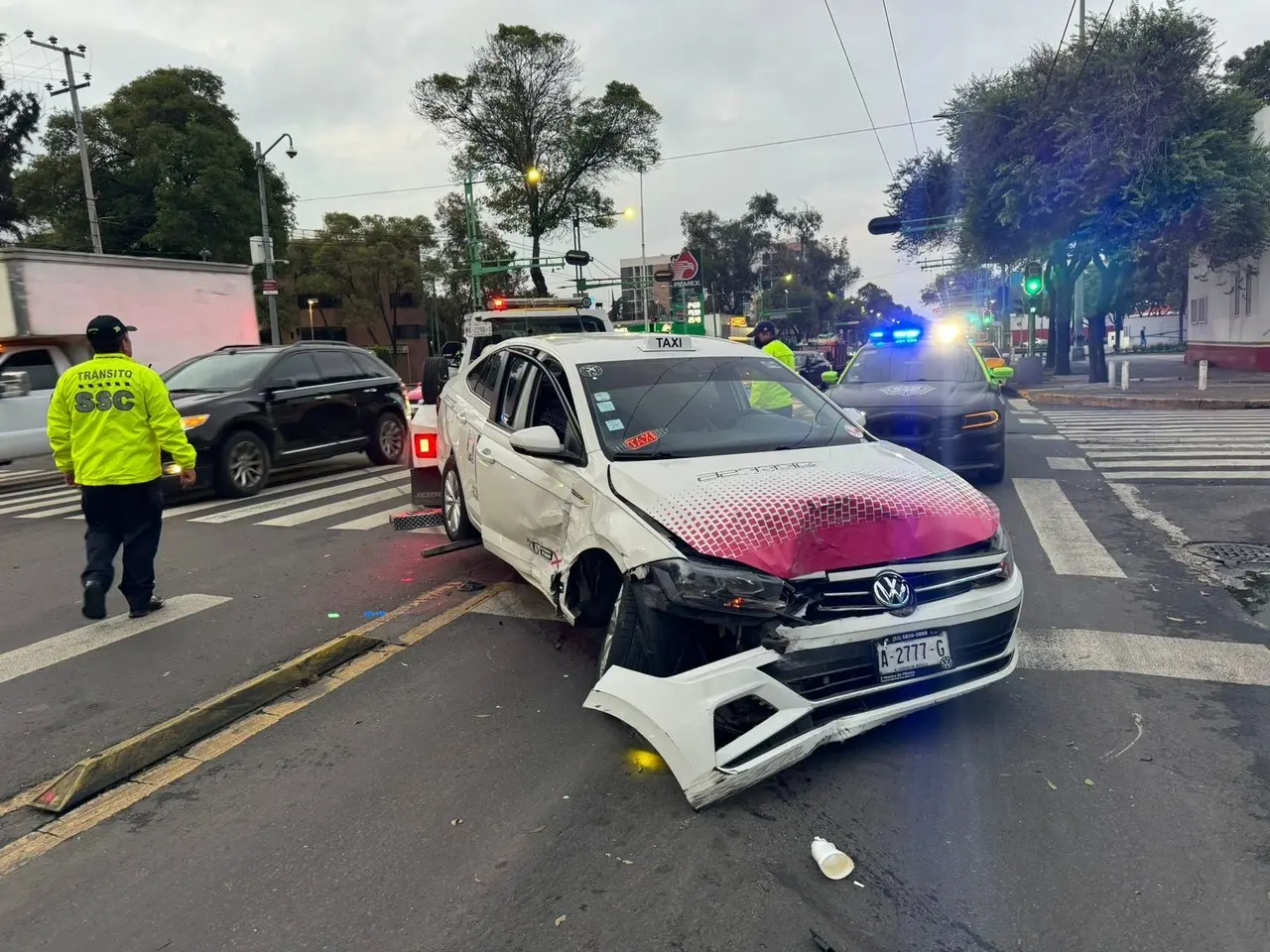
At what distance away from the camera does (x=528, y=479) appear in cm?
496

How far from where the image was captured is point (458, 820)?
3266 millimetres

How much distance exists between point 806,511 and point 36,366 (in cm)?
1452

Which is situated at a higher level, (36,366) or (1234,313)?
(1234,313)

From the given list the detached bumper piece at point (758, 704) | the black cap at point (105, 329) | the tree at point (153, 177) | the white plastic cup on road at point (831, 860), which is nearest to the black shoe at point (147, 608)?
the black cap at point (105, 329)

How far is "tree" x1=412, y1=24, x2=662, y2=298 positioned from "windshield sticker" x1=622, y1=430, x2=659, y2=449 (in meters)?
41.4

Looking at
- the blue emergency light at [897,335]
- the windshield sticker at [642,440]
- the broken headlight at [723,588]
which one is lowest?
the broken headlight at [723,588]

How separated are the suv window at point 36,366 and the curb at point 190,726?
37.7ft

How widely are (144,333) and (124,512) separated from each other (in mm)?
11717

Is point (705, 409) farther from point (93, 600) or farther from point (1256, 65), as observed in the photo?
point (1256, 65)

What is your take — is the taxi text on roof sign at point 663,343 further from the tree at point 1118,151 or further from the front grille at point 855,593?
the tree at point 1118,151

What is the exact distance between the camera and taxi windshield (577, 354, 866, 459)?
4.55 meters

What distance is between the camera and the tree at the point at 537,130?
4350cm

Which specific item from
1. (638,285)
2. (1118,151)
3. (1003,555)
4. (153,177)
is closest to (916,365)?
(1003,555)

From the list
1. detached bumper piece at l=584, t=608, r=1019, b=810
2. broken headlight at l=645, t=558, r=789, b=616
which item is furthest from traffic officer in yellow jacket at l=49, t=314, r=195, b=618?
broken headlight at l=645, t=558, r=789, b=616
